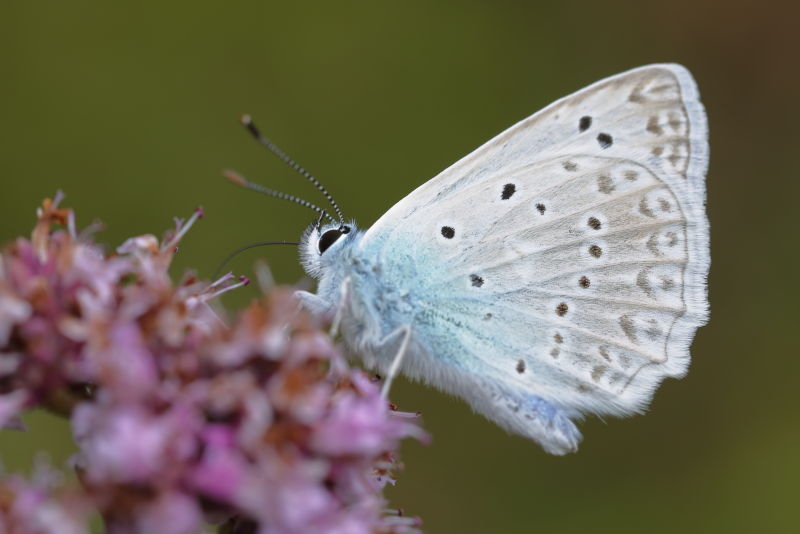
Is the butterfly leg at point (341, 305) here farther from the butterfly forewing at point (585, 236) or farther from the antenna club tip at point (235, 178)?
the antenna club tip at point (235, 178)

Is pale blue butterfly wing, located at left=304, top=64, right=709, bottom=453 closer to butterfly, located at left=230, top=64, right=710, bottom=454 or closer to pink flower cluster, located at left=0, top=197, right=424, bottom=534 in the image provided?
butterfly, located at left=230, top=64, right=710, bottom=454

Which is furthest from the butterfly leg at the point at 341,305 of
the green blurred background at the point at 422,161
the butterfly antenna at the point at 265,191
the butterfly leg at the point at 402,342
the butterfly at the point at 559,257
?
the green blurred background at the point at 422,161

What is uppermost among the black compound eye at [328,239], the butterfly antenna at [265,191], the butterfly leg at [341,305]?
the butterfly antenna at [265,191]

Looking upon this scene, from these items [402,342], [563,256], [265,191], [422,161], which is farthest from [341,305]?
[422,161]

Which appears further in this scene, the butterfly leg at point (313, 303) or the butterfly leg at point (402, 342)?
the butterfly leg at point (313, 303)

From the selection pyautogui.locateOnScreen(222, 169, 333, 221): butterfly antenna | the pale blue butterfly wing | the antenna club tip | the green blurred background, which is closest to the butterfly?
the pale blue butterfly wing

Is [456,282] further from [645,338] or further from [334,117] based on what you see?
[334,117]
